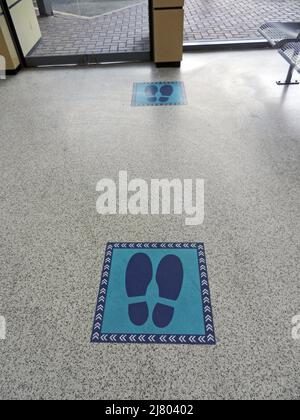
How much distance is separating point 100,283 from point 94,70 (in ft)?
9.81

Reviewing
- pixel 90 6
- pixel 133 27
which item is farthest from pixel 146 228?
pixel 90 6

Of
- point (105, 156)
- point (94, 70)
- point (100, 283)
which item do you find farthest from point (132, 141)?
point (94, 70)

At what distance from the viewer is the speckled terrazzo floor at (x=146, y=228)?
119cm

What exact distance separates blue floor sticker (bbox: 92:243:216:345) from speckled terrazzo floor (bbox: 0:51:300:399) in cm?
5

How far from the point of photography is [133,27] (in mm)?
4137

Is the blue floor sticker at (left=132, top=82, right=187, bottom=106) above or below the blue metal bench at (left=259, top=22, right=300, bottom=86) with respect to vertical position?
below

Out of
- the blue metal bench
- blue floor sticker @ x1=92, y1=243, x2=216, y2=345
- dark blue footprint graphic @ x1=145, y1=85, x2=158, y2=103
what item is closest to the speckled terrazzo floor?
blue floor sticker @ x1=92, y1=243, x2=216, y2=345

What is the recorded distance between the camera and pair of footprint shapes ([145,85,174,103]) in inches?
116

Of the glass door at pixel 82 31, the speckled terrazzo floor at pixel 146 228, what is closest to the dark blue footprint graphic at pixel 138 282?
the speckled terrazzo floor at pixel 146 228

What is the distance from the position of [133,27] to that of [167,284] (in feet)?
13.3

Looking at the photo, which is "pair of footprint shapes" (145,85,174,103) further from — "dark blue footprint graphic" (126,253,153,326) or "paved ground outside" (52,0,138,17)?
"dark blue footprint graphic" (126,253,153,326)

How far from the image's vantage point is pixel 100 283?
4.89 ft
